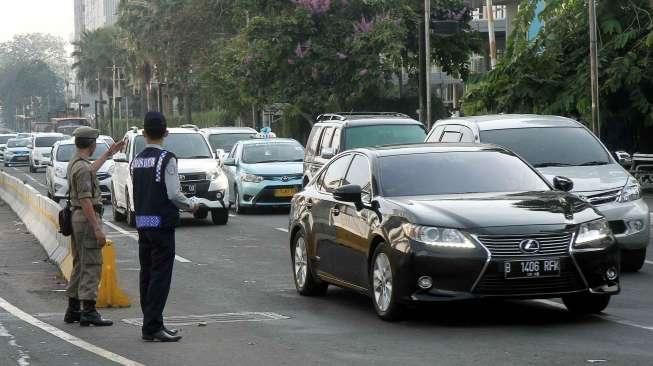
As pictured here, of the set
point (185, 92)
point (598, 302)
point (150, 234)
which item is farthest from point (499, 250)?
point (185, 92)

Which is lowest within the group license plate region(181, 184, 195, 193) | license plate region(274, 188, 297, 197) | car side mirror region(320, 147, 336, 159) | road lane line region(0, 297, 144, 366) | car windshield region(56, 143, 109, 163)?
license plate region(274, 188, 297, 197)

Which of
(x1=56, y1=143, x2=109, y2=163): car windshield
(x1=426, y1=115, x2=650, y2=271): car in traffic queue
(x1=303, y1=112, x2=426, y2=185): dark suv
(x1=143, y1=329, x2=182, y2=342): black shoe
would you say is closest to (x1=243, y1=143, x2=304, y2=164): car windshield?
(x1=303, y1=112, x2=426, y2=185): dark suv

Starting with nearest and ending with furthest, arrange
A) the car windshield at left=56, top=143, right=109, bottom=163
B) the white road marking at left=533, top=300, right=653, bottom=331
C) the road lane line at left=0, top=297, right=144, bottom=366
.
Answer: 1. the road lane line at left=0, top=297, right=144, bottom=366
2. the white road marking at left=533, top=300, right=653, bottom=331
3. the car windshield at left=56, top=143, right=109, bottom=163

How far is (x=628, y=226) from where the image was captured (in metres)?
15.5

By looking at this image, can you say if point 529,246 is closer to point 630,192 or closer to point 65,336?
point 65,336

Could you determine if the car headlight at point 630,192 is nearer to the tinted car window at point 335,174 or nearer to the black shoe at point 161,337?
the tinted car window at point 335,174

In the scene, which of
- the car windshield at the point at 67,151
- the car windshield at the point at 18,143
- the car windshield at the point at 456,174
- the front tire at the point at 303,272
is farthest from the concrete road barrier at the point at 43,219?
the car windshield at the point at 18,143

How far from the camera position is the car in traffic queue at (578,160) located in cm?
1550

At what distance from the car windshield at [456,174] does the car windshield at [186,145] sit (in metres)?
14.3

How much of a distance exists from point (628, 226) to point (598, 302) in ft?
12.1

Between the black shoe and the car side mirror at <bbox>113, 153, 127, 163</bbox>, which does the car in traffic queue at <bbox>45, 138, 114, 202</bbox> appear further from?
the black shoe

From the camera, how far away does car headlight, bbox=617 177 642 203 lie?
1566 centimetres

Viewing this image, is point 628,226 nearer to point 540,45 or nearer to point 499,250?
point 499,250

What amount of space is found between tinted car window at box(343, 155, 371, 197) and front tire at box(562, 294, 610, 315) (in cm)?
199
